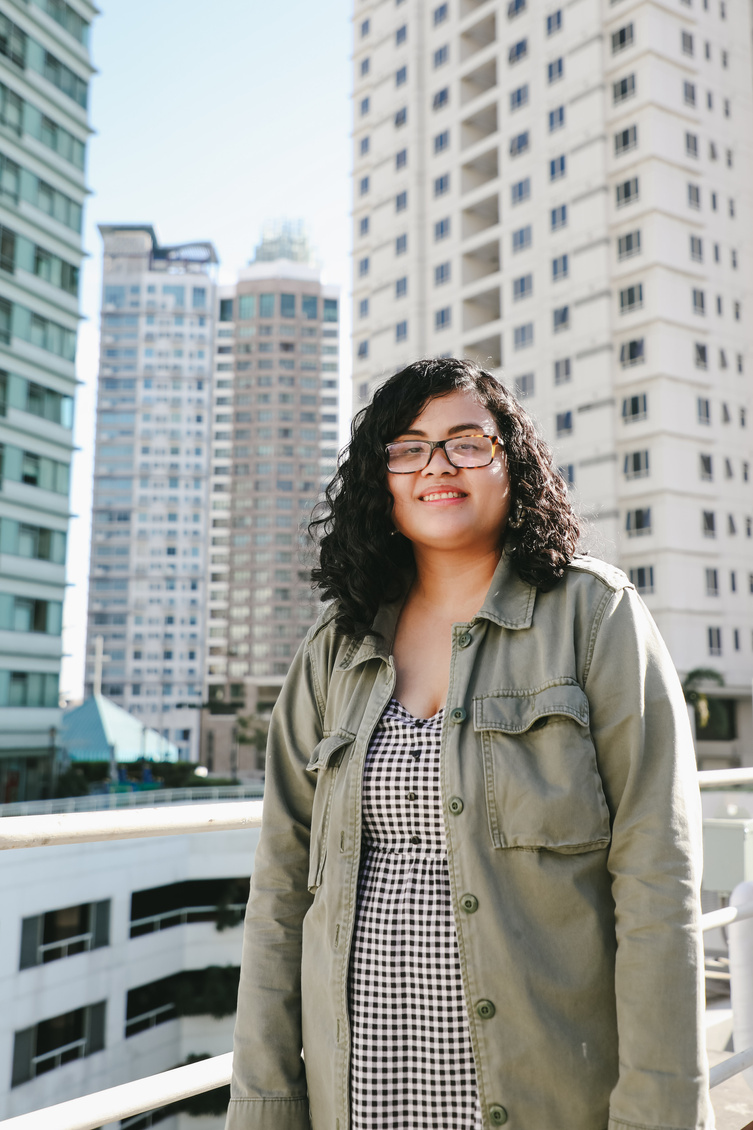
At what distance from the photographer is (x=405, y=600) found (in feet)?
5.67

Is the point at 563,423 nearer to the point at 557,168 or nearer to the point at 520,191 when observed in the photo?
the point at 520,191

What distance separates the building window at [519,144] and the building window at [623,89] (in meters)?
3.23

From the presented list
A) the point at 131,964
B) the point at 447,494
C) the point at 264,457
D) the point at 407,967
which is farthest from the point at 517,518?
the point at 264,457

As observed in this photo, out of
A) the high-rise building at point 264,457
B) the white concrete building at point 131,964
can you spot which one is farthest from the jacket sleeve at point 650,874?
the high-rise building at point 264,457

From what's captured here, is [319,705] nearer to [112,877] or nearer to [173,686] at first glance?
[112,877]

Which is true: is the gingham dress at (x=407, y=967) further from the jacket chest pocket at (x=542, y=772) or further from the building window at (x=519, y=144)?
the building window at (x=519, y=144)

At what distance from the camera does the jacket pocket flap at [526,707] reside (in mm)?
1330

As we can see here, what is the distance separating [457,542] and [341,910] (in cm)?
63

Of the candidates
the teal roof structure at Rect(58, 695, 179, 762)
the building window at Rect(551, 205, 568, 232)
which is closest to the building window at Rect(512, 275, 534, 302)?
the building window at Rect(551, 205, 568, 232)

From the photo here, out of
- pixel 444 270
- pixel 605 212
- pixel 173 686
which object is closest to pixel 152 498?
pixel 173 686

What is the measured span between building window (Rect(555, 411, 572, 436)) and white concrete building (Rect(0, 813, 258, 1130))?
73.0 ft

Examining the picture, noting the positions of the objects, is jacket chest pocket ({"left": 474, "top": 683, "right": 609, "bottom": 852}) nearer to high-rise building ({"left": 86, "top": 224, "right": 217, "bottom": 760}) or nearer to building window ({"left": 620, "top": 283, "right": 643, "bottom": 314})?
building window ({"left": 620, "top": 283, "right": 643, "bottom": 314})

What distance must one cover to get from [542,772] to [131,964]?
9.40 m

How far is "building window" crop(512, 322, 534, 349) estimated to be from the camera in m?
31.2
